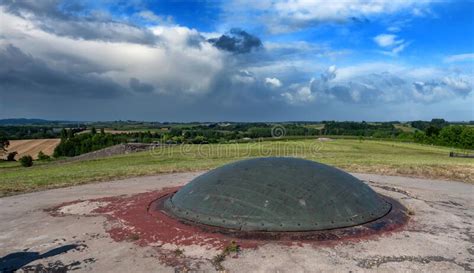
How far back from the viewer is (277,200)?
6270mm

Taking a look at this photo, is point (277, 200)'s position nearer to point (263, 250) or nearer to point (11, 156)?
point (263, 250)

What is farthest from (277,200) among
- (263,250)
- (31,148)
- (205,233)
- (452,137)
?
(31,148)

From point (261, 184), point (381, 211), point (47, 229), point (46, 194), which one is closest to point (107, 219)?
point (47, 229)

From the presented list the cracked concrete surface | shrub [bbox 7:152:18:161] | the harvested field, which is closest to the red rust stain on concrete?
the cracked concrete surface

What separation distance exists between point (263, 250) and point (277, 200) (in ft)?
3.92

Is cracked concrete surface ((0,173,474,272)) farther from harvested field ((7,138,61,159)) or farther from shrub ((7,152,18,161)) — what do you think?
harvested field ((7,138,61,159))

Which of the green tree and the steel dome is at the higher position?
the steel dome

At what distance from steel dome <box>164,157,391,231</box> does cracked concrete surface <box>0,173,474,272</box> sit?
62cm

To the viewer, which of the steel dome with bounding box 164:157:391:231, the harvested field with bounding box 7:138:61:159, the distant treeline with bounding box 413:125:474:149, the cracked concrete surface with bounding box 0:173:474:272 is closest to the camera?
the cracked concrete surface with bounding box 0:173:474:272

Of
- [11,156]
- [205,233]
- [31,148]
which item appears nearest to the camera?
[205,233]

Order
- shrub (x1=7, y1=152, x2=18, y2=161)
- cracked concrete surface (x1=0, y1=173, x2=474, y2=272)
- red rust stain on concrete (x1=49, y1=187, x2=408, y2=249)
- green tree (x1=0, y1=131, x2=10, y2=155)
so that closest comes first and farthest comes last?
cracked concrete surface (x1=0, y1=173, x2=474, y2=272)
red rust stain on concrete (x1=49, y1=187, x2=408, y2=249)
shrub (x1=7, y1=152, x2=18, y2=161)
green tree (x1=0, y1=131, x2=10, y2=155)

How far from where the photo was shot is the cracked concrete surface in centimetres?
484

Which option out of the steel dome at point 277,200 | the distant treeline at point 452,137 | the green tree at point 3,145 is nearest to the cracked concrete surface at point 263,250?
the steel dome at point 277,200

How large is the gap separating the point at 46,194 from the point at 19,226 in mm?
3653
